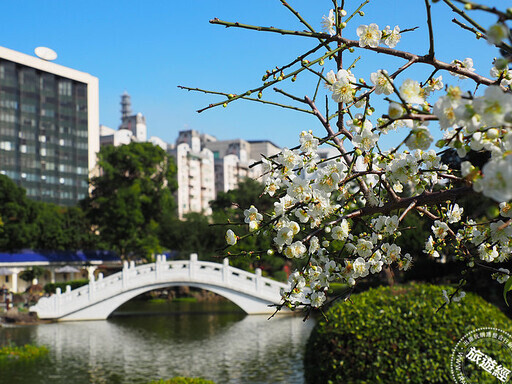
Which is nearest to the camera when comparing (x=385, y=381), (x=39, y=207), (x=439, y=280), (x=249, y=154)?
(x=385, y=381)

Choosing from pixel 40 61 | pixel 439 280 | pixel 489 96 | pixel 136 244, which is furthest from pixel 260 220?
pixel 40 61

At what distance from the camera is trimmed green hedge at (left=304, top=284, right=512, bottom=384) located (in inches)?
284

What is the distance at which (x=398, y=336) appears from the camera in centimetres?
753

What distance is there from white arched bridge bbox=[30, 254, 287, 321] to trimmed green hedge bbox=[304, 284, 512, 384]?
539 inches

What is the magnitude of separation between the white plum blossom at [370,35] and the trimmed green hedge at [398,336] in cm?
537

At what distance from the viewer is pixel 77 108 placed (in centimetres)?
5881

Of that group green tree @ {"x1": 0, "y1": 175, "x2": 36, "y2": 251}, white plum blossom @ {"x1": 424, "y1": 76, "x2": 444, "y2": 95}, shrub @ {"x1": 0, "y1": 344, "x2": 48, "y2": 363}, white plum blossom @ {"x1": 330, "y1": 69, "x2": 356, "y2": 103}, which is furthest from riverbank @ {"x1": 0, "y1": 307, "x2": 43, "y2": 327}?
white plum blossom @ {"x1": 330, "y1": 69, "x2": 356, "y2": 103}

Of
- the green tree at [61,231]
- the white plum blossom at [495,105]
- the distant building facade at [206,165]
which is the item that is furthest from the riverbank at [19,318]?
the distant building facade at [206,165]

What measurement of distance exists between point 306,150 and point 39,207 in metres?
40.8

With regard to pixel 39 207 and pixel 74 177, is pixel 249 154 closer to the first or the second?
pixel 74 177

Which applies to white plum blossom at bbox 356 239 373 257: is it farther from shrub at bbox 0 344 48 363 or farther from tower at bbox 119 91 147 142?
tower at bbox 119 91 147 142

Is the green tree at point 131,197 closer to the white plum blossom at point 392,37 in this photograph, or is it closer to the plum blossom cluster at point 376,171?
the plum blossom cluster at point 376,171

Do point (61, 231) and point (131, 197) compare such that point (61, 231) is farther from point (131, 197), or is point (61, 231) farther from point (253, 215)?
point (253, 215)

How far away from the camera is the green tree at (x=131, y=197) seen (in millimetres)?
34594
